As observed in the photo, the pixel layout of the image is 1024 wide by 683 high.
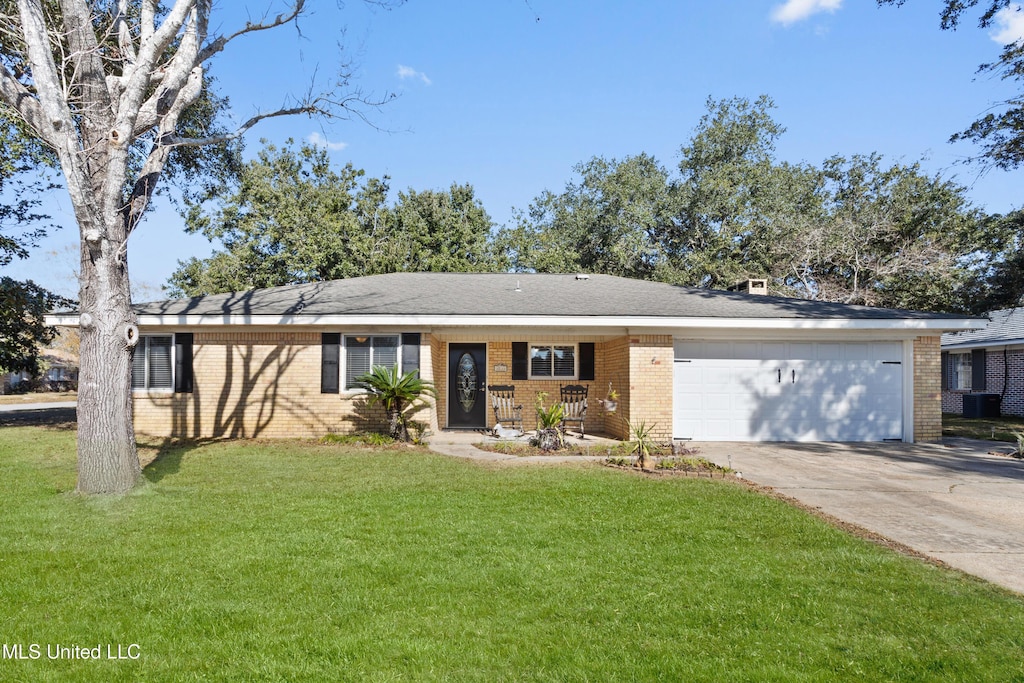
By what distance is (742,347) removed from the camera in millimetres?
12398

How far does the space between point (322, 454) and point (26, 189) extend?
37.2 ft

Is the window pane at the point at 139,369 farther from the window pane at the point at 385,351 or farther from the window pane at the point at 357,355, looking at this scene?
the window pane at the point at 385,351

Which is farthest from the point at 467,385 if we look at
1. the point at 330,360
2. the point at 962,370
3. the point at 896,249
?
the point at 962,370

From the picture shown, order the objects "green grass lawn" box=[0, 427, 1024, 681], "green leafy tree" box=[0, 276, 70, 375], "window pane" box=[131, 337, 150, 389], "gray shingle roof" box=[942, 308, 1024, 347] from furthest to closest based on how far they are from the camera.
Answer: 1. "gray shingle roof" box=[942, 308, 1024, 347]
2. "green leafy tree" box=[0, 276, 70, 375]
3. "window pane" box=[131, 337, 150, 389]
4. "green grass lawn" box=[0, 427, 1024, 681]

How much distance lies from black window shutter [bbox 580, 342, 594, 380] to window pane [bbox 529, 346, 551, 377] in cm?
78

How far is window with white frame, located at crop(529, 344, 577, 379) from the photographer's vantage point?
45.4 feet

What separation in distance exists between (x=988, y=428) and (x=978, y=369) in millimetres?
7901

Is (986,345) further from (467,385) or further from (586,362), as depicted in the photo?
(467,385)

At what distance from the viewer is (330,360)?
12156 millimetres

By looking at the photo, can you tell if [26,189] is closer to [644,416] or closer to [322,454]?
[322,454]

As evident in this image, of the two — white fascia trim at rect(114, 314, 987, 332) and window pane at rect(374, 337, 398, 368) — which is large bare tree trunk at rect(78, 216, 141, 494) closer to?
white fascia trim at rect(114, 314, 987, 332)

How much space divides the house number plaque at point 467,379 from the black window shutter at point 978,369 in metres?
20.1

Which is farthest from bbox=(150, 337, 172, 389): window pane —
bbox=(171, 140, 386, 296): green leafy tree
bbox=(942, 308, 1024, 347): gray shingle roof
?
bbox=(942, 308, 1024, 347): gray shingle roof

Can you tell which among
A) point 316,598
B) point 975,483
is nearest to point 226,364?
point 316,598
